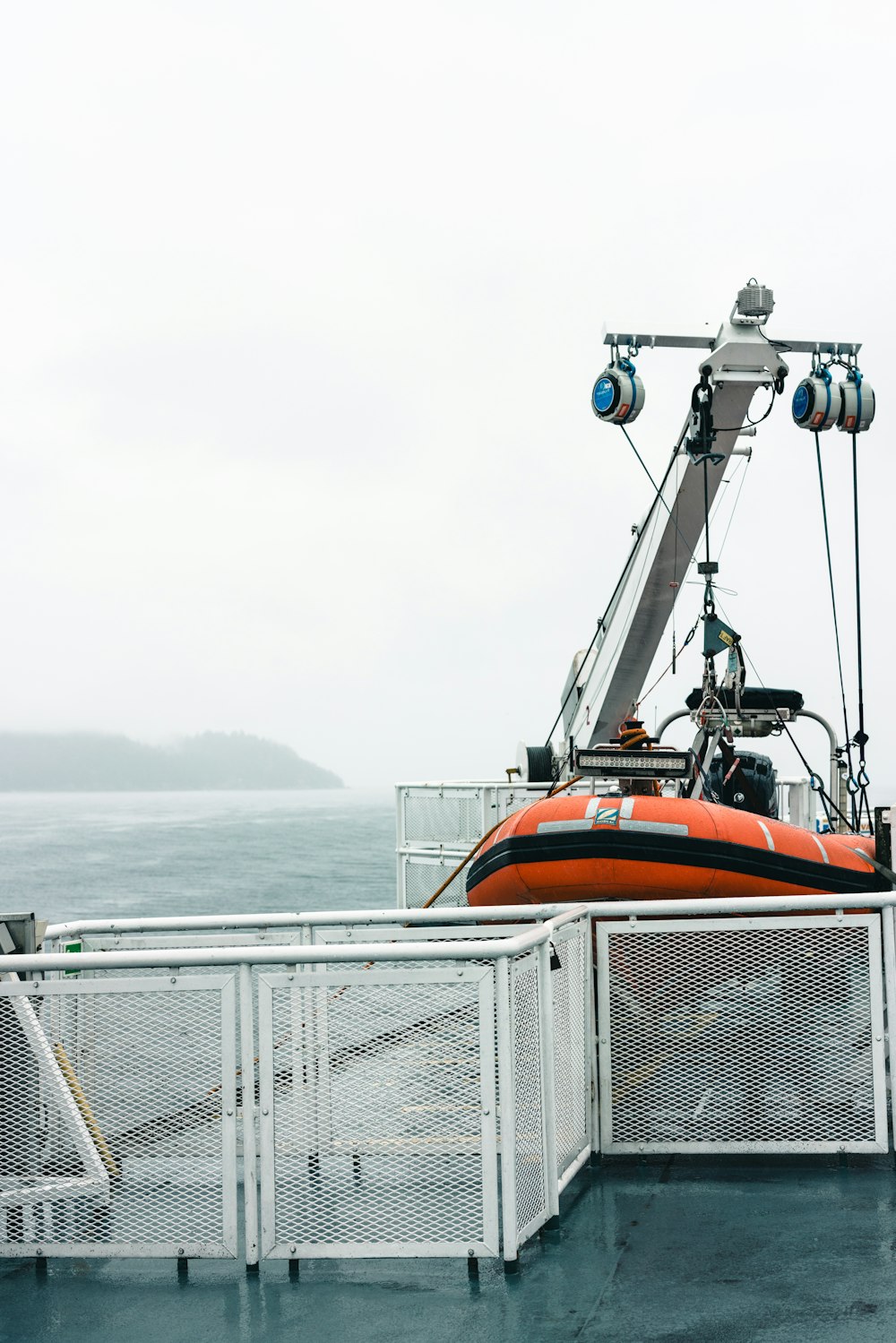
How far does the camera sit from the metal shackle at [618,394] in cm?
1110

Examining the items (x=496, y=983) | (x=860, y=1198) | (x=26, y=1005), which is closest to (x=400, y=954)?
(x=496, y=983)

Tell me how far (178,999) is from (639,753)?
3.64 meters

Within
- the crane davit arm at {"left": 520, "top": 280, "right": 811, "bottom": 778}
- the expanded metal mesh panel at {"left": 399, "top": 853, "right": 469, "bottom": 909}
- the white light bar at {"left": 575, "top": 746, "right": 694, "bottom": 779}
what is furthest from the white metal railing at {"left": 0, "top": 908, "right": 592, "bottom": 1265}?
the expanded metal mesh panel at {"left": 399, "top": 853, "right": 469, "bottom": 909}

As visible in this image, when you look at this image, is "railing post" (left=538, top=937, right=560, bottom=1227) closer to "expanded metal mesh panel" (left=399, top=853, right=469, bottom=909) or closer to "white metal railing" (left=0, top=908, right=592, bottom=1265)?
"white metal railing" (left=0, top=908, right=592, bottom=1265)

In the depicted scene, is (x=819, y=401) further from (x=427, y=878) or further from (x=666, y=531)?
(x=427, y=878)

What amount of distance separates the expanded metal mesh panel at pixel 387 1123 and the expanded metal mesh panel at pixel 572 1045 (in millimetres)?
479

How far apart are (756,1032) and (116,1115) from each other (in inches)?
94.2

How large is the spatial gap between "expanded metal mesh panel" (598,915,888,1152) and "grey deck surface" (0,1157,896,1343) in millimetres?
352

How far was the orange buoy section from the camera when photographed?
6484 mm

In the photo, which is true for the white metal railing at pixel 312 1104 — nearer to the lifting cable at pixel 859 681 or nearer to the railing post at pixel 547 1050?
the railing post at pixel 547 1050

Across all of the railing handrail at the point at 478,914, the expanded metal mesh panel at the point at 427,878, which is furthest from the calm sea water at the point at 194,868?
the railing handrail at the point at 478,914

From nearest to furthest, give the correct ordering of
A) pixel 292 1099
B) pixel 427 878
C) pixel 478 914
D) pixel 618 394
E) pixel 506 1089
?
pixel 506 1089 → pixel 292 1099 → pixel 478 914 → pixel 618 394 → pixel 427 878

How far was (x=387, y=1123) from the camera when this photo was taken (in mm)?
4223

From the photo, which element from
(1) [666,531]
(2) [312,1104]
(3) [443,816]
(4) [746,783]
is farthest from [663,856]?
(3) [443,816]
